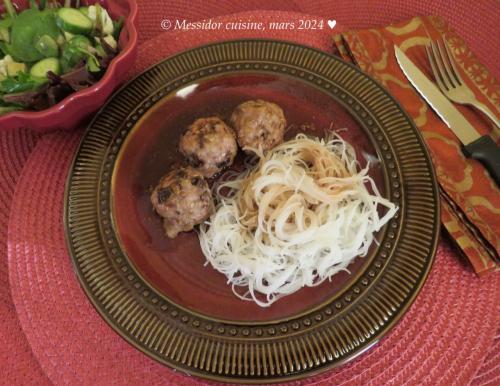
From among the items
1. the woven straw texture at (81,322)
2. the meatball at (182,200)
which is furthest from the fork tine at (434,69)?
→ the meatball at (182,200)

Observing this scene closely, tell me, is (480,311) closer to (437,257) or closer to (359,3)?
(437,257)

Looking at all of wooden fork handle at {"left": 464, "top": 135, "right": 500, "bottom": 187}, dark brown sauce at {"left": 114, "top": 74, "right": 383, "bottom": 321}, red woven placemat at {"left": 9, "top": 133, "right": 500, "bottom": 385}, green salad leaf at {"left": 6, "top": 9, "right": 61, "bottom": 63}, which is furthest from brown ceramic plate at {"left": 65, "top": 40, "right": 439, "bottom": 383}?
green salad leaf at {"left": 6, "top": 9, "right": 61, "bottom": 63}

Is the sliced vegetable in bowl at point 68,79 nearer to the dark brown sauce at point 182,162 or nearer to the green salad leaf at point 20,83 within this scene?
the green salad leaf at point 20,83

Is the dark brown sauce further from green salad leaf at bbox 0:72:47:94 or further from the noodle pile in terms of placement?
green salad leaf at bbox 0:72:47:94

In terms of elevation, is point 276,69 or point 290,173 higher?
point 276,69

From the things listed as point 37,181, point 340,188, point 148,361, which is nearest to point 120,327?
point 148,361

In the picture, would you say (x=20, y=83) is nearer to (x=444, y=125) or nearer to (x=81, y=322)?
(x=81, y=322)
